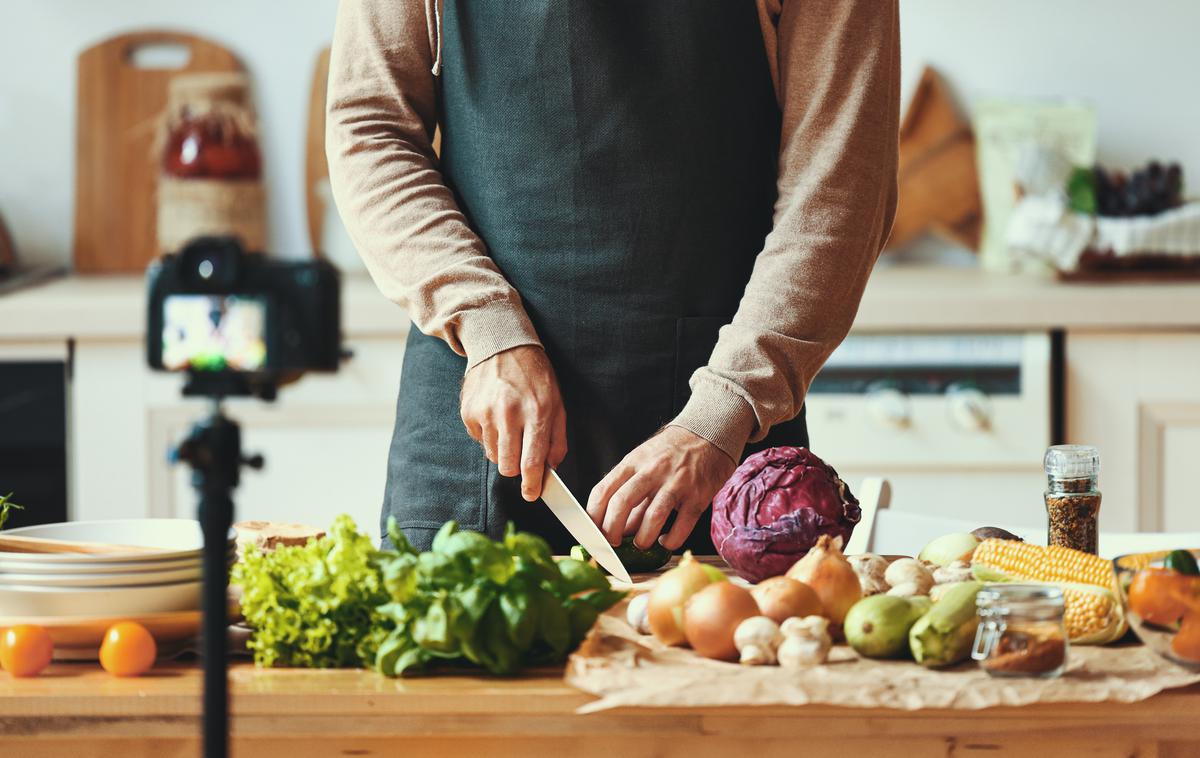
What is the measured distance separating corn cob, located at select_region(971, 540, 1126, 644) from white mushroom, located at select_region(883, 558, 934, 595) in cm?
4

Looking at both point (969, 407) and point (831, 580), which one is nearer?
point (831, 580)

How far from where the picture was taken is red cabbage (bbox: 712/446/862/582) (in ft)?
3.78

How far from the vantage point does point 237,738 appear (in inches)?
37.7

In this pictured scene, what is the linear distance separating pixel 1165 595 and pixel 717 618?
275mm

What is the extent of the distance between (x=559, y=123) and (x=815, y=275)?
0.31 m

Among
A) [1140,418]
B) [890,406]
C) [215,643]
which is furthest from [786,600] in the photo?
[1140,418]

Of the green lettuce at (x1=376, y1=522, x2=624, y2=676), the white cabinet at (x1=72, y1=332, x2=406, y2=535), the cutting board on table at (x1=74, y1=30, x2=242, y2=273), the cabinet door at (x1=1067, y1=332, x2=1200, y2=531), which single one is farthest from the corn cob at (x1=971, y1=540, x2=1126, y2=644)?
the cutting board on table at (x1=74, y1=30, x2=242, y2=273)

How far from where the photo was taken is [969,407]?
2588 mm

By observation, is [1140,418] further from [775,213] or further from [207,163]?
[207,163]

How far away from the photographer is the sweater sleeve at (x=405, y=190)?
1.42m

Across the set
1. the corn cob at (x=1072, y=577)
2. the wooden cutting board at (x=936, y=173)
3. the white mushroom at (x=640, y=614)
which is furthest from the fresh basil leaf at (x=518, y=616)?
the wooden cutting board at (x=936, y=173)

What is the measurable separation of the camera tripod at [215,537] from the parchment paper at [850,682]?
0.25 metres

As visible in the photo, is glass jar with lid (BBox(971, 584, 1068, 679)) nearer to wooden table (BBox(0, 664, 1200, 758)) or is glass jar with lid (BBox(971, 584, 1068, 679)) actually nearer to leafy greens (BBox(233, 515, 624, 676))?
wooden table (BBox(0, 664, 1200, 758))

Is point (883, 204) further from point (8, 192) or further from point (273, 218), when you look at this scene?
point (8, 192)
